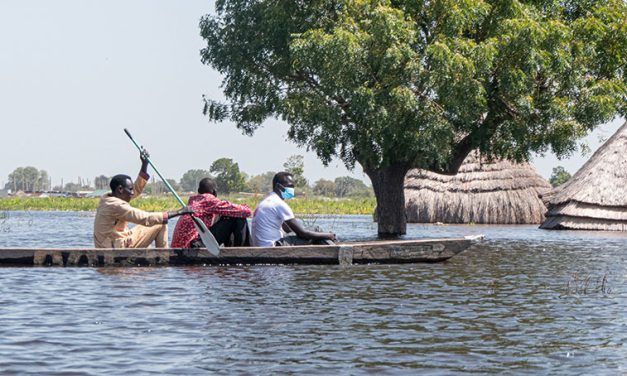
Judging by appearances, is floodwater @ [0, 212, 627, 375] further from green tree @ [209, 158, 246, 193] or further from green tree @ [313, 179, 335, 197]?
green tree @ [313, 179, 335, 197]

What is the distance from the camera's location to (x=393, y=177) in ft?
87.8

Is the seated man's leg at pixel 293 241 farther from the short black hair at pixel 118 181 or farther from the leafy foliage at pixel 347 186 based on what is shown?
the leafy foliage at pixel 347 186

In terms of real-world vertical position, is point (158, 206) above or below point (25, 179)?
below

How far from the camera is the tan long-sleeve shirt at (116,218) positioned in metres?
13.2

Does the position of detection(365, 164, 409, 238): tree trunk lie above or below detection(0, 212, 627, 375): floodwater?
above

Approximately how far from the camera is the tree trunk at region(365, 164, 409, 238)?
26672 mm

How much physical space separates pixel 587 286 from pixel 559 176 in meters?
76.4

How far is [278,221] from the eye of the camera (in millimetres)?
14172

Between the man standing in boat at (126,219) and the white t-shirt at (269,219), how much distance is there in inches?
48.4

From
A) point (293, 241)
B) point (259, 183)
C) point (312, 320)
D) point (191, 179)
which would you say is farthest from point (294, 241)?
point (191, 179)

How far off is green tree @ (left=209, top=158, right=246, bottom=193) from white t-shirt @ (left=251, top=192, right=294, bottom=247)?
87.0m

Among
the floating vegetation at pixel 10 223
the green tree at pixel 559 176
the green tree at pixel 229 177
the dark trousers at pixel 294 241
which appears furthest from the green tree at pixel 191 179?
the dark trousers at pixel 294 241

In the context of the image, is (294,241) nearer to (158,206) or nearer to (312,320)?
(312,320)

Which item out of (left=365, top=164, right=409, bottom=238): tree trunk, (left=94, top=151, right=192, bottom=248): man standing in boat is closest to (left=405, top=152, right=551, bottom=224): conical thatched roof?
(left=365, top=164, right=409, bottom=238): tree trunk
